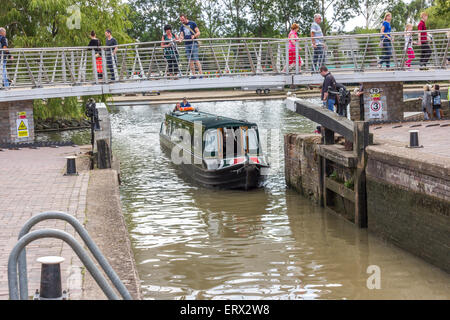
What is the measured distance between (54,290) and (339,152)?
30.7 ft

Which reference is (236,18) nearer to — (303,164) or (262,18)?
(262,18)

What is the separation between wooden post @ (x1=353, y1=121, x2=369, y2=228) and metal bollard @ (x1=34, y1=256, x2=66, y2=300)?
27.6 feet

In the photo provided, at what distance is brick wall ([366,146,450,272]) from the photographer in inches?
384

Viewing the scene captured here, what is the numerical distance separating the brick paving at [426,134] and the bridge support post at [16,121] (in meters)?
10.9

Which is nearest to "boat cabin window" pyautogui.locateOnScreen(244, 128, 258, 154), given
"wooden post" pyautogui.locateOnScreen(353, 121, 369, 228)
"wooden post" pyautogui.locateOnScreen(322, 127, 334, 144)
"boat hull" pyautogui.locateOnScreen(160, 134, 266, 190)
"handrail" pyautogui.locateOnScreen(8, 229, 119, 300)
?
"boat hull" pyautogui.locateOnScreen(160, 134, 266, 190)

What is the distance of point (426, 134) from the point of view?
1698cm

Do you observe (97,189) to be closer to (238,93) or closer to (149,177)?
(149,177)

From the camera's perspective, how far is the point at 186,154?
840 inches

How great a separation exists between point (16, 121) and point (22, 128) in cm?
30

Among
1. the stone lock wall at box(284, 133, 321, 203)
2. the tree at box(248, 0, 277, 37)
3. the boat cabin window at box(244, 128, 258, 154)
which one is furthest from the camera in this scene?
the tree at box(248, 0, 277, 37)

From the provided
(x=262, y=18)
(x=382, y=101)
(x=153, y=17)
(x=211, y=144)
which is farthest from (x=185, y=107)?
(x=153, y=17)

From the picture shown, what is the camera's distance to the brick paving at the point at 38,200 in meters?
6.76

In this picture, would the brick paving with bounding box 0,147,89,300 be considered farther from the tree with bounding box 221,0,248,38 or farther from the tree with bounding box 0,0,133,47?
the tree with bounding box 221,0,248,38
